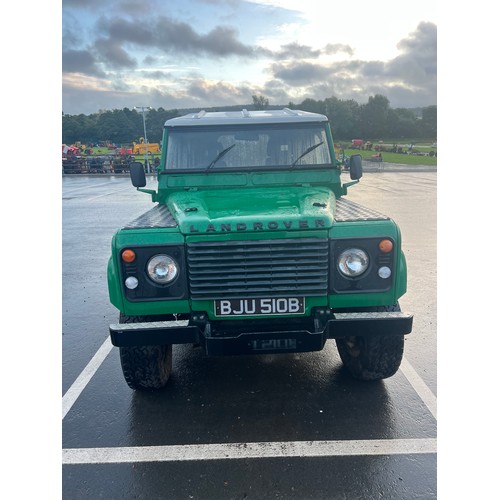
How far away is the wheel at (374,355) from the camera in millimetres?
3889

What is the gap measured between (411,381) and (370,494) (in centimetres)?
153

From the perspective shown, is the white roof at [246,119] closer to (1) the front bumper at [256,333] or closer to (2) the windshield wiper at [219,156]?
(2) the windshield wiper at [219,156]

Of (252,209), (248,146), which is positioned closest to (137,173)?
(248,146)

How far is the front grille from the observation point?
11.0 feet

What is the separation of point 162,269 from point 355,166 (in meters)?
2.60

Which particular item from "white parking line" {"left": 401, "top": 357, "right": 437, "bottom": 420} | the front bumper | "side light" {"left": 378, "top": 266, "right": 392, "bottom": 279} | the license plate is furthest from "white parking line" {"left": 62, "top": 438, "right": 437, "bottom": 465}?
"side light" {"left": 378, "top": 266, "right": 392, "bottom": 279}

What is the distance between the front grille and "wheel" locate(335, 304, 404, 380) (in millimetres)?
870

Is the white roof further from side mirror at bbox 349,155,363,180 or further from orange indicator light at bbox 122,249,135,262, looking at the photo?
orange indicator light at bbox 122,249,135,262

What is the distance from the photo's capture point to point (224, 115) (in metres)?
5.36

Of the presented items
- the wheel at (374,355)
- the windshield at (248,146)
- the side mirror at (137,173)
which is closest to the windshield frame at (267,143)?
the windshield at (248,146)

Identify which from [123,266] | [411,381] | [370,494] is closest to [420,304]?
[411,381]

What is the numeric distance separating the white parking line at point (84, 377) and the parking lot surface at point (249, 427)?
0.02m

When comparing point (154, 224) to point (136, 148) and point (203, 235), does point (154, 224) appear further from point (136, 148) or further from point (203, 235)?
point (136, 148)

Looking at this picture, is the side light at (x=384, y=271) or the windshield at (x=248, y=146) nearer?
the side light at (x=384, y=271)
